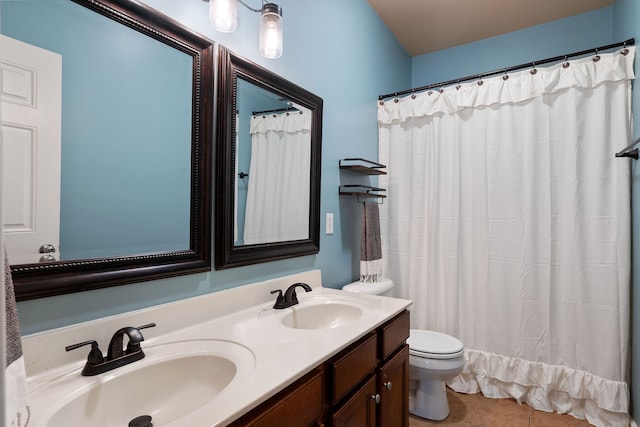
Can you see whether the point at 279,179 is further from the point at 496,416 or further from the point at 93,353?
the point at 496,416

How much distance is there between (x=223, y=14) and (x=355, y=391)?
1399 mm

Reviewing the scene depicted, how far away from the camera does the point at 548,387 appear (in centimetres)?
202

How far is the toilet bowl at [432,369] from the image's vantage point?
1880 millimetres

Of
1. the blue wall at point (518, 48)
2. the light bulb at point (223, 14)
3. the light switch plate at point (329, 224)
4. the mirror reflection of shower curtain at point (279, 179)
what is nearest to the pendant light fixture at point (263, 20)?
the light bulb at point (223, 14)

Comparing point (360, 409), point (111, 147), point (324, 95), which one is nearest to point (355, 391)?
point (360, 409)

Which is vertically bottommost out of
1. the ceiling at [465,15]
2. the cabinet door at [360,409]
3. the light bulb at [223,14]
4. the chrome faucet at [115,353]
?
the cabinet door at [360,409]

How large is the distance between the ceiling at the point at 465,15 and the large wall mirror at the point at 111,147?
1.78 meters

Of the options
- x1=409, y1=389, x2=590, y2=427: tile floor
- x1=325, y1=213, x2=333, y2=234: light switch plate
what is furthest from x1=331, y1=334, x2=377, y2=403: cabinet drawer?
x1=409, y1=389, x2=590, y2=427: tile floor

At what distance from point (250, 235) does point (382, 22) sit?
6.77ft

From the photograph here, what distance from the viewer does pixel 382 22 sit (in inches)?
99.3

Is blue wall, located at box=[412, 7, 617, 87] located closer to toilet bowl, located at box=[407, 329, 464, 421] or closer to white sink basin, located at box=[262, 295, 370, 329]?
toilet bowl, located at box=[407, 329, 464, 421]

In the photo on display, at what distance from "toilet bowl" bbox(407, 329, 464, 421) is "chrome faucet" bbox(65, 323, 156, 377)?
1.53 metres

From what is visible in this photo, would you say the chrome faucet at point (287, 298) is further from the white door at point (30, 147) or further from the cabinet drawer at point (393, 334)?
the white door at point (30, 147)

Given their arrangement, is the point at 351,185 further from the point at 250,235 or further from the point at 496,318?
the point at 496,318
